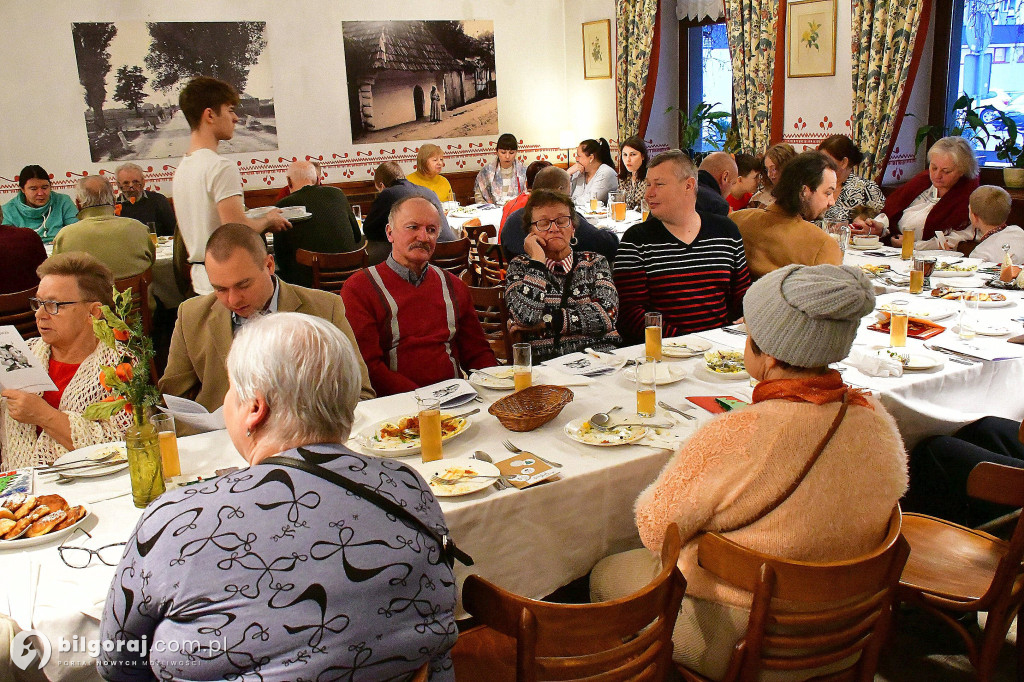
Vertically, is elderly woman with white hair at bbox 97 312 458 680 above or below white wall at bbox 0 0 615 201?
below

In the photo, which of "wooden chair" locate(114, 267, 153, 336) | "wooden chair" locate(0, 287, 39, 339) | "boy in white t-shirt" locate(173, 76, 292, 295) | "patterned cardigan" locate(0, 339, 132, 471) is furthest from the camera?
"wooden chair" locate(114, 267, 153, 336)

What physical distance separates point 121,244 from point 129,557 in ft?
15.1

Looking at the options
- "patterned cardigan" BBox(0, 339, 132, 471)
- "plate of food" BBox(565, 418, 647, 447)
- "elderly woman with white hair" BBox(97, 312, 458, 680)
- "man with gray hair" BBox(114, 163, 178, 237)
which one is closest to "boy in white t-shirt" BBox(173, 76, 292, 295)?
"patterned cardigan" BBox(0, 339, 132, 471)

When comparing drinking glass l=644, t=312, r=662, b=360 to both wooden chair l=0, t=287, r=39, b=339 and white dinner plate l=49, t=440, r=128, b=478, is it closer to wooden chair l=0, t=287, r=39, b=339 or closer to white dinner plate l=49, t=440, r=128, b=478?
white dinner plate l=49, t=440, r=128, b=478

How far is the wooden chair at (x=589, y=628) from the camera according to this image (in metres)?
1.54

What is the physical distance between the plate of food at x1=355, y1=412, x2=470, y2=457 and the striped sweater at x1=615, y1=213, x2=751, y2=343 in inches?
57.6

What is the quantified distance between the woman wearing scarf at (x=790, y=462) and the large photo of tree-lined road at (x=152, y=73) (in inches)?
301

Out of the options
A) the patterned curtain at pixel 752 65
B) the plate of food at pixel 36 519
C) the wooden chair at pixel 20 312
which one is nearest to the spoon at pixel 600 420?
the plate of food at pixel 36 519

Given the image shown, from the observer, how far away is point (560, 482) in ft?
6.94

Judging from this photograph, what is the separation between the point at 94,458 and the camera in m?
2.29

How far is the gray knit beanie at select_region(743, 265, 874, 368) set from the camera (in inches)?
69.5

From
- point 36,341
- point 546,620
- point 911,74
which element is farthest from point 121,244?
point 911,74

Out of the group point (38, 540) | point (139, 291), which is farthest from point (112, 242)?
point (38, 540)

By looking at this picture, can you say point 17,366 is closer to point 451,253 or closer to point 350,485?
point 350,485
